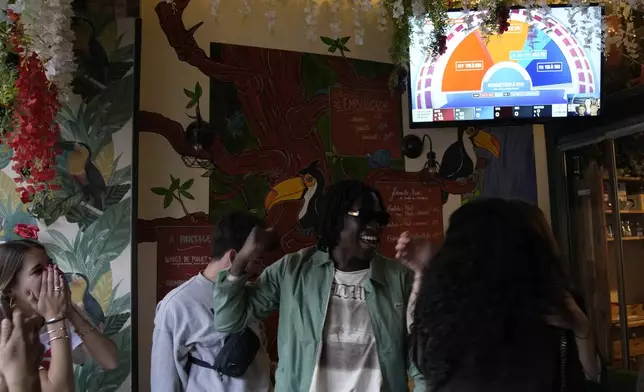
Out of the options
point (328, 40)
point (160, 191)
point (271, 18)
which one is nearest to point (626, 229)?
point (328, 40)

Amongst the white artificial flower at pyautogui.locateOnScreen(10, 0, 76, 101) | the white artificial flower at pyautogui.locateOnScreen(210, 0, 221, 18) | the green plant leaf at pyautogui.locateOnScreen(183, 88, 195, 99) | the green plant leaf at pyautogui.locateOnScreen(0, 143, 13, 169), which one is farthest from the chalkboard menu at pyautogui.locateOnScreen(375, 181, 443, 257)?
the green plant leaf at pyautogui.locateOnScreen(0, 143, 13, 169)

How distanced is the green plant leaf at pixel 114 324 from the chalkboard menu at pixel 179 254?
0.85ft

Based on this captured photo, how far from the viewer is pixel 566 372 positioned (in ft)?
4.32

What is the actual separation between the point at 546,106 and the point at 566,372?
257 cm

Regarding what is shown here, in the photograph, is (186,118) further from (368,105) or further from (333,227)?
(333,227)

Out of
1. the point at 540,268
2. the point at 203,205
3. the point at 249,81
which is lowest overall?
the point at 540,268

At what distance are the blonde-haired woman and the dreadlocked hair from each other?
0.93 m

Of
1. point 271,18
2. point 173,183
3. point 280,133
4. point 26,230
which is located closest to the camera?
point 26,230

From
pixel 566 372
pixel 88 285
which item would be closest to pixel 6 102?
pixel 88 285

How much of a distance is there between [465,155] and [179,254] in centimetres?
210

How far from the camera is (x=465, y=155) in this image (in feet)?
13.1

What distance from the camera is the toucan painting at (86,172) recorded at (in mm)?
2875

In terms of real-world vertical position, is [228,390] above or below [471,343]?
below

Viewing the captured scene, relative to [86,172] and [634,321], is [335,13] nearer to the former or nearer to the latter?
[86,172]
